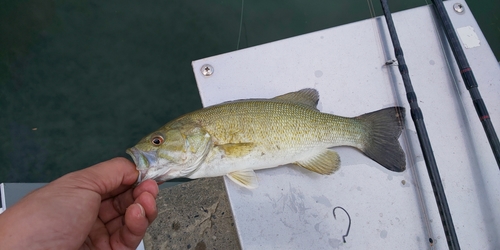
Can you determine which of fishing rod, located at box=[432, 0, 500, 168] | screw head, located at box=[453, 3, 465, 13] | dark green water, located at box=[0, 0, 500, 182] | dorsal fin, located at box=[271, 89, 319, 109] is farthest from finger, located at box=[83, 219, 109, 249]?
screw head, located at box=[453, 3, 465, 13]

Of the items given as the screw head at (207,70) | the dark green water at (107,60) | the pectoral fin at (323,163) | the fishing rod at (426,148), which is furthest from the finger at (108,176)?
the dark green water at (107,60)

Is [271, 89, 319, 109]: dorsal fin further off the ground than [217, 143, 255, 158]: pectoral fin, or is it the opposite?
[271, 89, 319, 109]: dorsal fin

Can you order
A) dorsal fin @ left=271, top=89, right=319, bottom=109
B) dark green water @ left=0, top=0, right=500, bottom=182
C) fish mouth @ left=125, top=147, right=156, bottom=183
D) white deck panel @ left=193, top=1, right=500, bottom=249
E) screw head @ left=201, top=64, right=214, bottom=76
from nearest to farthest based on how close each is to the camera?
fish mouth @ left=125, top=147, right=156, bottom=183 < white deck panel @ left=193, top=1, right=500, bottom=249 < dorsal fin @ left=271, top=89, right=319, bottom=109 < screw head @ left=201, top=64, right=214, bottom=76 < dark green water @ left=0, top=0, right=500, bottom=182

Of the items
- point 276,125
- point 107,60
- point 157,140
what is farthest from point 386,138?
point 107,60

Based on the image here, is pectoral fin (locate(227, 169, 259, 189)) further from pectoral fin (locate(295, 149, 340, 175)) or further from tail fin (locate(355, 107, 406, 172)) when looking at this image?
tail fin (locate(355, 107, 406, 172))

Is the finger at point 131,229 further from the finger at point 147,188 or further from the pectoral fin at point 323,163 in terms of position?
the pectoral fin at point 323,163

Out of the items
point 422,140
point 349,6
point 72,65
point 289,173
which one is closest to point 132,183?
point 289,173

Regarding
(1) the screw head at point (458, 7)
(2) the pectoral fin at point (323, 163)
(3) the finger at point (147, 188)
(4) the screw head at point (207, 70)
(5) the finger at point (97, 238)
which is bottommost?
(5) the finger at point (97, 238)

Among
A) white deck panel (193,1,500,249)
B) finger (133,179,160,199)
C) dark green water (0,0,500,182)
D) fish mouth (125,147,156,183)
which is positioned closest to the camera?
finger (133,179,160,199)
